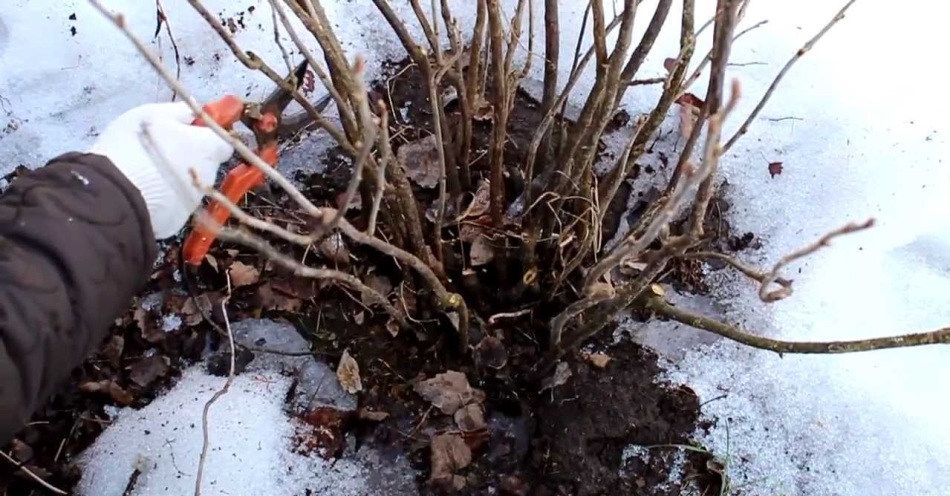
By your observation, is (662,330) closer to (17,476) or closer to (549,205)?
(549,205)

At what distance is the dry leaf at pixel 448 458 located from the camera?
5.49 ft

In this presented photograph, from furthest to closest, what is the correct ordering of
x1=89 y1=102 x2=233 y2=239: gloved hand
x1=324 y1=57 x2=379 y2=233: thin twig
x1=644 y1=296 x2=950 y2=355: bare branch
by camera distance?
1. x1=89 y1=102 x2=233 y2=239: gloved hand
2. x1=644 y1=296 x2=950 y2=355: bare branch
3. x1=324 y1=57 x2=379 y2=233: thin twig

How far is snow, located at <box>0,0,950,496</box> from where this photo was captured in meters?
1.67

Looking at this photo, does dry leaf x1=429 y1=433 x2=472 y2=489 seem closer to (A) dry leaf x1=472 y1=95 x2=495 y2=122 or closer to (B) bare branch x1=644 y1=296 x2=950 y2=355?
(B) bare branch x1=644 y1=296 x2=950 y2=355

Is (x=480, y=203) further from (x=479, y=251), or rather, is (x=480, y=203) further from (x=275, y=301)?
(x=275, y=301)

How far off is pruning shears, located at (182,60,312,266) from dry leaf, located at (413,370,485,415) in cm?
52

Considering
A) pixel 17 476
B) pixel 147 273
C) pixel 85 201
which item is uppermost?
pixel 85 201

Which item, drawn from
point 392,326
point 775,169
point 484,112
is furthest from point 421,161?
point 775,169

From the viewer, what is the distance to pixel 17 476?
65.3 inches

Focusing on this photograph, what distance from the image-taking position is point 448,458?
5.54ft

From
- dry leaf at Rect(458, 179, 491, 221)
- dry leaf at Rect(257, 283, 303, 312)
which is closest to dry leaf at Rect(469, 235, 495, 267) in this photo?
dry leaf at Rect(458, 179, 491, 221)

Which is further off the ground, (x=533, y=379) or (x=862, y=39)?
(x=862, y=39)

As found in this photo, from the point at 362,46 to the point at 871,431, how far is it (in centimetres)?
143

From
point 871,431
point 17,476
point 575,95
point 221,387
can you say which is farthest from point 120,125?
point 871,431
